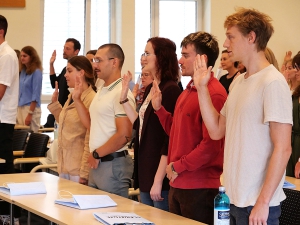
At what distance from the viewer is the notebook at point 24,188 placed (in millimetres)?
3525

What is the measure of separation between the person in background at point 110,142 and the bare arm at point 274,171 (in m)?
1.58

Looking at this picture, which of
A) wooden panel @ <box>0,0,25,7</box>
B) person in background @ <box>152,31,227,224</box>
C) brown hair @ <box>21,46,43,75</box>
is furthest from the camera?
wooden panel @ <box>0,0,25,7</box>

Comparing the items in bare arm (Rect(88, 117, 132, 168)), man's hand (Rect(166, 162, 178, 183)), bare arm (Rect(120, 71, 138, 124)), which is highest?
bare arm (Rect(120, 71, 138, 124))

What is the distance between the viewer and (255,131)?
249 centimetres

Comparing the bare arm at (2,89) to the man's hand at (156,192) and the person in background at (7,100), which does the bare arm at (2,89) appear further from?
the man's hand at (156,192)

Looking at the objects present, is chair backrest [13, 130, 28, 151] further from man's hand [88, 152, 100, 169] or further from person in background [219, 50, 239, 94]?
man's hand [88, 152, 100, 169]

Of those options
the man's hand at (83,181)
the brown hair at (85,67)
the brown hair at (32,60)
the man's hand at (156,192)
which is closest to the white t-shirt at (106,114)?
the man's hand at (83,181)

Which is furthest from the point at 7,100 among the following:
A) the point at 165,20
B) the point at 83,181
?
the point at 165,20

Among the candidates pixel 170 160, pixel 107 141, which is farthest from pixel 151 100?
pixel 107 141

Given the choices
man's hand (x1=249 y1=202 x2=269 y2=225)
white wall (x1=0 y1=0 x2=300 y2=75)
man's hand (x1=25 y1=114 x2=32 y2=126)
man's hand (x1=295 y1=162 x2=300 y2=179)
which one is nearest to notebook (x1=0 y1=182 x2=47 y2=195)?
man's hand (x1=249 y1=202 x2=269 y2=225)

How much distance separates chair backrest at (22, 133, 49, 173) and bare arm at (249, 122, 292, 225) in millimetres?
3851

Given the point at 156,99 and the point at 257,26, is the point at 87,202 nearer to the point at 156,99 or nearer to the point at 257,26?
the point at 156,99

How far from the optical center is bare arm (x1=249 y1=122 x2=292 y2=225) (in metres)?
2.38

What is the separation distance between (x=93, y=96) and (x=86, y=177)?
631 mm
